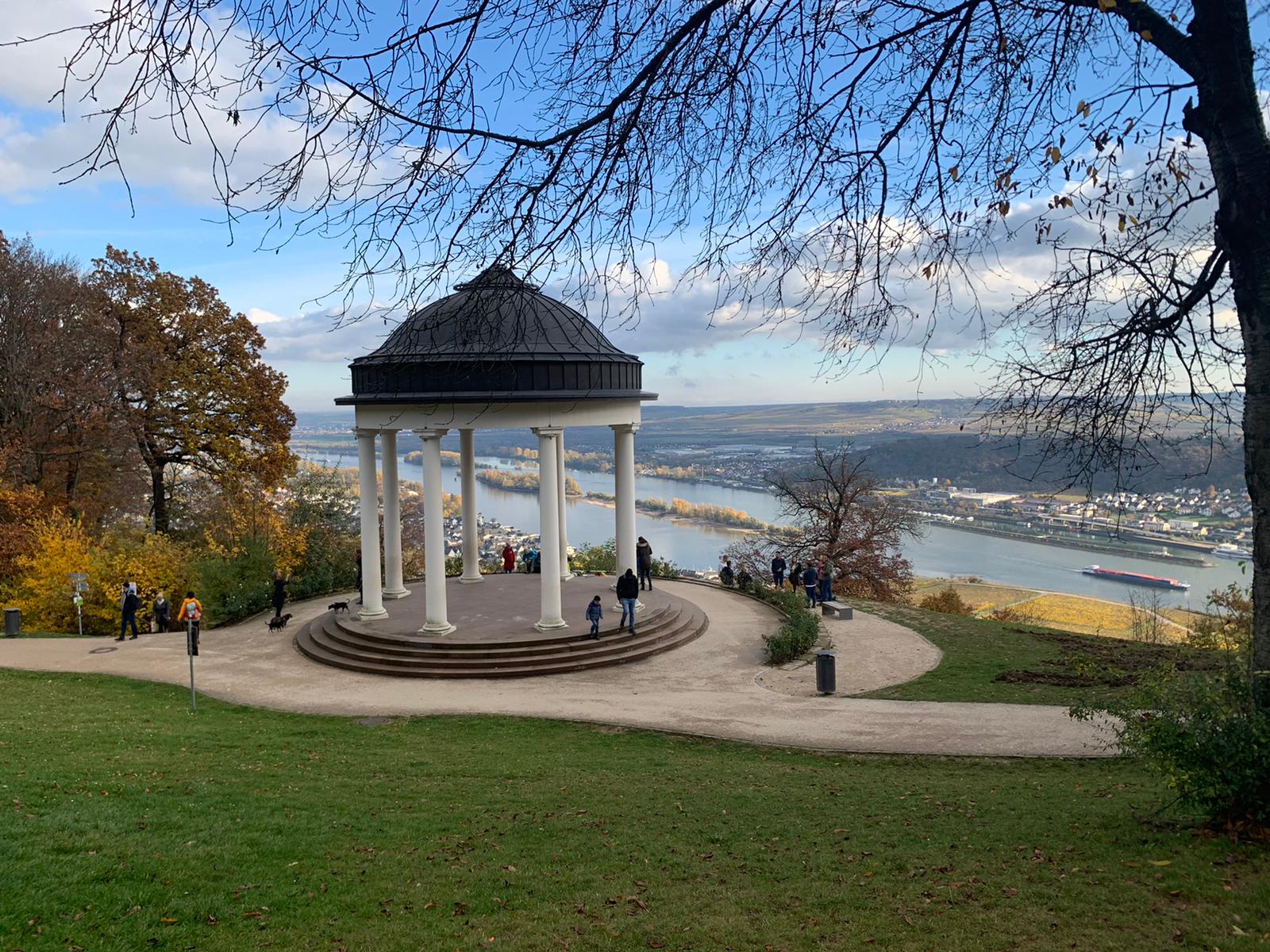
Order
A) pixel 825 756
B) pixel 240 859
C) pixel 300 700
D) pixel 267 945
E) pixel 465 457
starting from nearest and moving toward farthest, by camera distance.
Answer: pixel 267 945 → pixel 240 859 → pixel 825 756 → pixel 300 700 → pixel 465 457

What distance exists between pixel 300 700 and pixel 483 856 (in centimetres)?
989

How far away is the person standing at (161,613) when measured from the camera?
915 inches

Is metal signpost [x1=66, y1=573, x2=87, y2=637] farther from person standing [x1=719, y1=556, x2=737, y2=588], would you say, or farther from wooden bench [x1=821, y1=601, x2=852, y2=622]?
wooden bench [x1=821, y1=601, x2=852, y2=622]

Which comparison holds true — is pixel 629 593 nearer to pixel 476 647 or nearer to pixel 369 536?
pixel 476 647

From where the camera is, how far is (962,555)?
72.6 m

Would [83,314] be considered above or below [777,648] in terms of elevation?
above

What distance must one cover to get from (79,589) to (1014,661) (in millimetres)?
23992

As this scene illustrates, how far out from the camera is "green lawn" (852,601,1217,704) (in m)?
16.2

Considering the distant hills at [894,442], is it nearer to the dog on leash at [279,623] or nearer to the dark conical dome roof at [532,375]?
the dark conical dome roof at [532,375]

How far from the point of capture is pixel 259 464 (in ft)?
102

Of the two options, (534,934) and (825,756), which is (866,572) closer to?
(825,756)

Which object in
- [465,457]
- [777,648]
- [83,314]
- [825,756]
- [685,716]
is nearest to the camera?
[825,756]

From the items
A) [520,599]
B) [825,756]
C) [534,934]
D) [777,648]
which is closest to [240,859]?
[534,934]

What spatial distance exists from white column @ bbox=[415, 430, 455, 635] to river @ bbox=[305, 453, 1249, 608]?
28.0m
